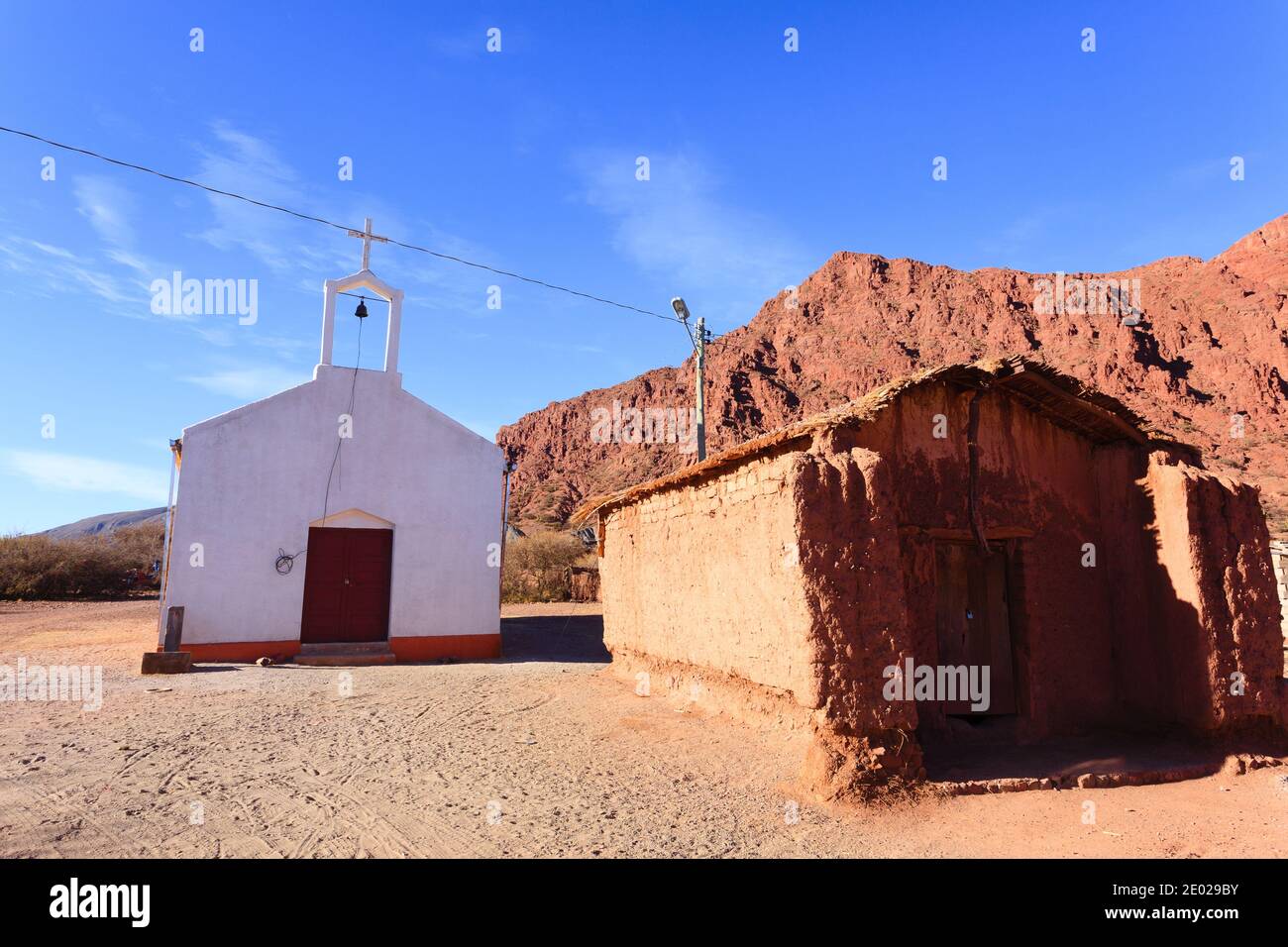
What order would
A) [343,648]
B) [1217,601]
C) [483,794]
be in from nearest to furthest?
[483,794]
[1217,601]
[343,648]

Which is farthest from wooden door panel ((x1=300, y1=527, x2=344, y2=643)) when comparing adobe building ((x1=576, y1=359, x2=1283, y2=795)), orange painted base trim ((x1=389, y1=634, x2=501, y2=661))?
adobe building ((x1=576, y1=359, x2=1283, y2=795))

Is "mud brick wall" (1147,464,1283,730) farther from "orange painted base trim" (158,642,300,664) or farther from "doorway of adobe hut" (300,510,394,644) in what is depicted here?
"orange painted base trim" (158,642,300,664)

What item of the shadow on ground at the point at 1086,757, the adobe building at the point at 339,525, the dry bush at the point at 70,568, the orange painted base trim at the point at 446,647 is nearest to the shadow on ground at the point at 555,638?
the orange painted base trim at the point at 446,647

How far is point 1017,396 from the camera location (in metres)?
8.12

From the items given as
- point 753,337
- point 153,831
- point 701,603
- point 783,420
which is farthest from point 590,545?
point 753,337

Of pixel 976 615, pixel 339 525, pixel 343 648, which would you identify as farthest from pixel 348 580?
pixel 976 615

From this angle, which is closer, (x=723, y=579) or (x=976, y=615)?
(x=976, y=615)

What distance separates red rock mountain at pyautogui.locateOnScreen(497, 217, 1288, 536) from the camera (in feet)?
194

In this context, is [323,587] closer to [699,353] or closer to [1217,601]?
[699,353]

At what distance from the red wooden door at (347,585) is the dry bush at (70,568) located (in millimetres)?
20790

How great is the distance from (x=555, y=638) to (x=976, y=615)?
12.4 m

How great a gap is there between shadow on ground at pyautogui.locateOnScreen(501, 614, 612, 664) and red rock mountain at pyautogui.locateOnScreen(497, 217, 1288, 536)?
37760 millimetres

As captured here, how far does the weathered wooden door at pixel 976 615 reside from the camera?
7.86 meters

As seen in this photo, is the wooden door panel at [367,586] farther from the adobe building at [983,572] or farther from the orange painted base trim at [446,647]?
the adobe building at [983,572]
